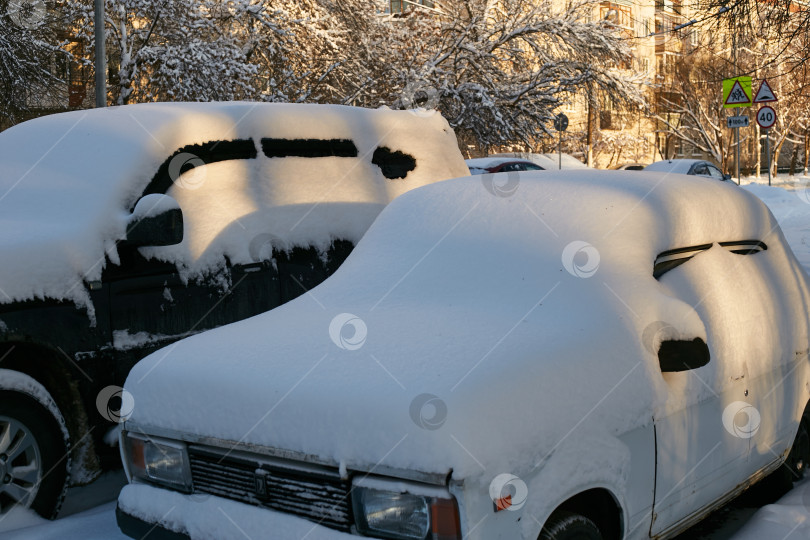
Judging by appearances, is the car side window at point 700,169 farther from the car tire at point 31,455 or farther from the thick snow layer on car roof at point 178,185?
the car tire at point 31,455

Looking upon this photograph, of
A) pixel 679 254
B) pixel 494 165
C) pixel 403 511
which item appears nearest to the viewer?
pixel 403 511

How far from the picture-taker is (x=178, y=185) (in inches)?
191

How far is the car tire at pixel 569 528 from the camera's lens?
2.56 meters

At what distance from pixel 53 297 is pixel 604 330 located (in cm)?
264

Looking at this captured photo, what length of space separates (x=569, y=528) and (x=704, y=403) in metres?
0.93

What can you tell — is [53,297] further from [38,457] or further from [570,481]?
[570,481]

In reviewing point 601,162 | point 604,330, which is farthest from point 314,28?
point 601,162

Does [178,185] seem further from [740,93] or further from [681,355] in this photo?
[740,93]

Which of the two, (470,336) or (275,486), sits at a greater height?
(470,336)

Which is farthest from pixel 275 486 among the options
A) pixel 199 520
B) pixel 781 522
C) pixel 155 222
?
pixel 781 522

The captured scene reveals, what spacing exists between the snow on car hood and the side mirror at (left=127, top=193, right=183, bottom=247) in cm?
96

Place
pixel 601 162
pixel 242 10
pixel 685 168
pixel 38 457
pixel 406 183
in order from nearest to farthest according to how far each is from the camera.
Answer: pixel 38 457
pixel 406 183
pixel 242 10
pixel 685 168
pixel 601 162

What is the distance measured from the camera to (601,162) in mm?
51750

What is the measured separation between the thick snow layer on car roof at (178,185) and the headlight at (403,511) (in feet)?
7.62
